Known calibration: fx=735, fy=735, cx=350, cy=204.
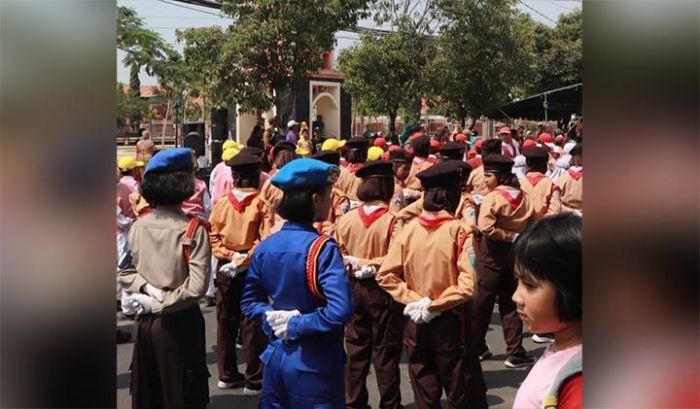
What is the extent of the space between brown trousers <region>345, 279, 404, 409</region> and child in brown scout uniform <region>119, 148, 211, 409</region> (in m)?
1.50

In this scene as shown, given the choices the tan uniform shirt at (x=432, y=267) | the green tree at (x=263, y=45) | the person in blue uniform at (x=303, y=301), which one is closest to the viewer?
the person in blue uniform at (x=303, y=301)

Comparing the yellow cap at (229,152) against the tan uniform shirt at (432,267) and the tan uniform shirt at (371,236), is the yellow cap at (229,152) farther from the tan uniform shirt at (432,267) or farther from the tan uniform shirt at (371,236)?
the tan uniform shirt at (432,267)

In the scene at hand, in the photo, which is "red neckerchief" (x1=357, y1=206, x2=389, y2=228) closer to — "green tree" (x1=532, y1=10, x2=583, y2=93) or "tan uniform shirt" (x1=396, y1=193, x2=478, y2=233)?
"tan uniform shirt" (x1=396, y1=193, x2=478, y2=233)

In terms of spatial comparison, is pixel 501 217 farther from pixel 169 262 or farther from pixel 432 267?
pixel 169 262

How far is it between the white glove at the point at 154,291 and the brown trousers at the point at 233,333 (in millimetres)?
1916

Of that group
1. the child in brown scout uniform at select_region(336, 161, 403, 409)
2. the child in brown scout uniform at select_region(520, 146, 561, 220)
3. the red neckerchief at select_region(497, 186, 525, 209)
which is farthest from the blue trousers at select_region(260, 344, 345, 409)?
the child in brown scout uniform at select_region(520, 146, 561, 220)

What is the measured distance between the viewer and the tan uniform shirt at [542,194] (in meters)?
Result: 6.62

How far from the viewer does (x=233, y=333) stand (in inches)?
226

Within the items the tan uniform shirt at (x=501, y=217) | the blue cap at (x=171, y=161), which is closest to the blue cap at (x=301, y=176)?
the blue cap at (x=171, y=161)

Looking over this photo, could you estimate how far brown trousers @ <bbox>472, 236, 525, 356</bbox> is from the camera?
6.09 meters

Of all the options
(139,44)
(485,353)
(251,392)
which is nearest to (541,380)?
(251,392)

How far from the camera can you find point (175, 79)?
13891 millimetres
